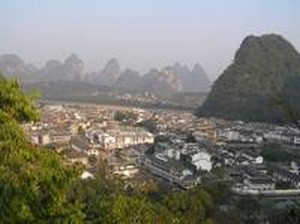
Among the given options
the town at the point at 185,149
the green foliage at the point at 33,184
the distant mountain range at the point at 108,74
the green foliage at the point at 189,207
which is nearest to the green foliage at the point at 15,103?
the green foliage at the point at 33,184

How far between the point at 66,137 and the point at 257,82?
15213 mm

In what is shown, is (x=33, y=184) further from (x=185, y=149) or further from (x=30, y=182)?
(x=185, y=149)

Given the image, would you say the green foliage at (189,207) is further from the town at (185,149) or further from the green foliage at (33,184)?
the green foliage at (33,184)

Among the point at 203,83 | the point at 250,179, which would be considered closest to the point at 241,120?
the point at 250,179

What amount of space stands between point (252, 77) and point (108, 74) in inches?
2269

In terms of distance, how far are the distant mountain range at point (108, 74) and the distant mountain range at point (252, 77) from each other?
1403 inches

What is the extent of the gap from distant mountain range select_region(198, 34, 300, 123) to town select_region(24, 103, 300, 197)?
4.73 ft

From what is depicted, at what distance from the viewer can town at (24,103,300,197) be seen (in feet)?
67.2

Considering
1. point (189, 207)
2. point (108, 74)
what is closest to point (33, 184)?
point (189, 207)

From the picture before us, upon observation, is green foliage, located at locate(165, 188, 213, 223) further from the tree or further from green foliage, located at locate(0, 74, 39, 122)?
the tree

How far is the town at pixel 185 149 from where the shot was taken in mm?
20484

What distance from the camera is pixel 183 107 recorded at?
181 ft

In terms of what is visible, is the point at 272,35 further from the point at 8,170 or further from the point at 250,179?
the point at 8,170

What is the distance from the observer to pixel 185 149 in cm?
2556
